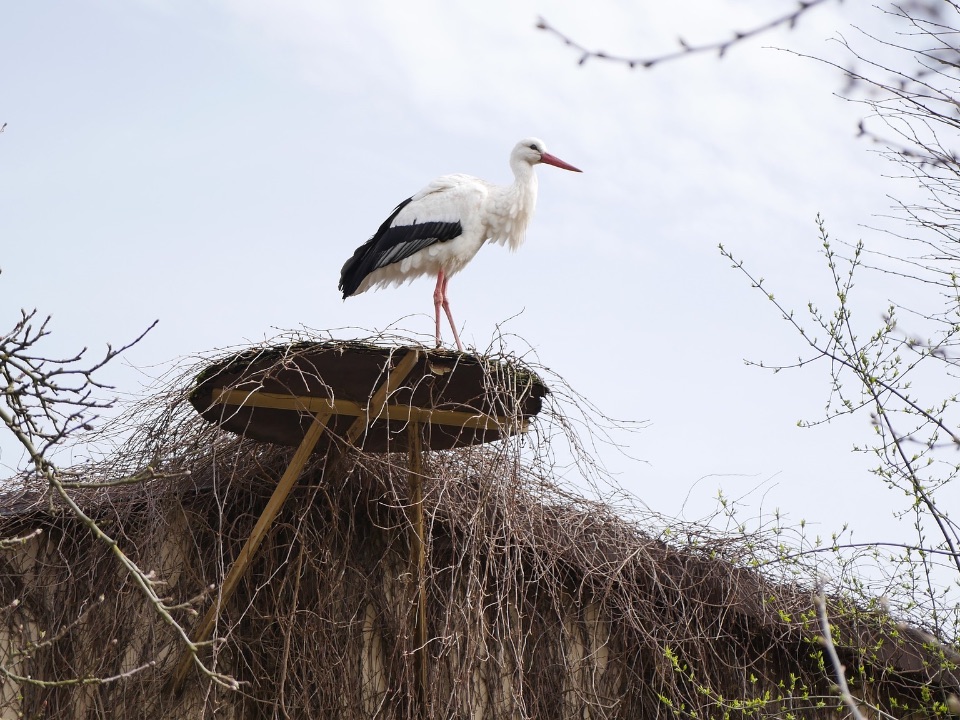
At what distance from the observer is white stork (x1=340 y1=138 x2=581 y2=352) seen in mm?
5578

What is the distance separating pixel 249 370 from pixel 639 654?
2400 mm

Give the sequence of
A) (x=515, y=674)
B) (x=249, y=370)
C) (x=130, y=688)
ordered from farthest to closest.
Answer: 1. (x=515, y=674)
2. (x=130, y=688)
3. (x=249, y=370)

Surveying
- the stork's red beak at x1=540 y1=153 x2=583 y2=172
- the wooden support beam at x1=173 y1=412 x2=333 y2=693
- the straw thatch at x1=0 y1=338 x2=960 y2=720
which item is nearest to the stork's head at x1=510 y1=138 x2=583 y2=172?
the stork's red beak at x1=540 y1=153 x2=583 y2=172

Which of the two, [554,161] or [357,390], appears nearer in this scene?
[357,390]

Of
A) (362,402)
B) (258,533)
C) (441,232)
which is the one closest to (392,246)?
(441,232)

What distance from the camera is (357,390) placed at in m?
4.05

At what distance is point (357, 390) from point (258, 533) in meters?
0.75

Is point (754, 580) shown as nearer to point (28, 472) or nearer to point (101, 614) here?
point (101, 614)

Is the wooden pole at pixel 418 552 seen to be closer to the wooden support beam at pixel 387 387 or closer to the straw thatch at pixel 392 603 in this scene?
the straw thatch at pixel 392 603

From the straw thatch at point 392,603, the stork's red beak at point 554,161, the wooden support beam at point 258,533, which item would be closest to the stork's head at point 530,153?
the stork's red beak at point 554,161

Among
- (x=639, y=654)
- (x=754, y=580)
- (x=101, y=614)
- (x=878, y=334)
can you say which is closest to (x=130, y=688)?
(x=101, y=614)

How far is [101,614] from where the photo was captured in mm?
4762

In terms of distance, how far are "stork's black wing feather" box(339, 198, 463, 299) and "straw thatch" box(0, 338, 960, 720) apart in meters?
1.01

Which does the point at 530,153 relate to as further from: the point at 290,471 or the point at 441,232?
the point at 290,471
